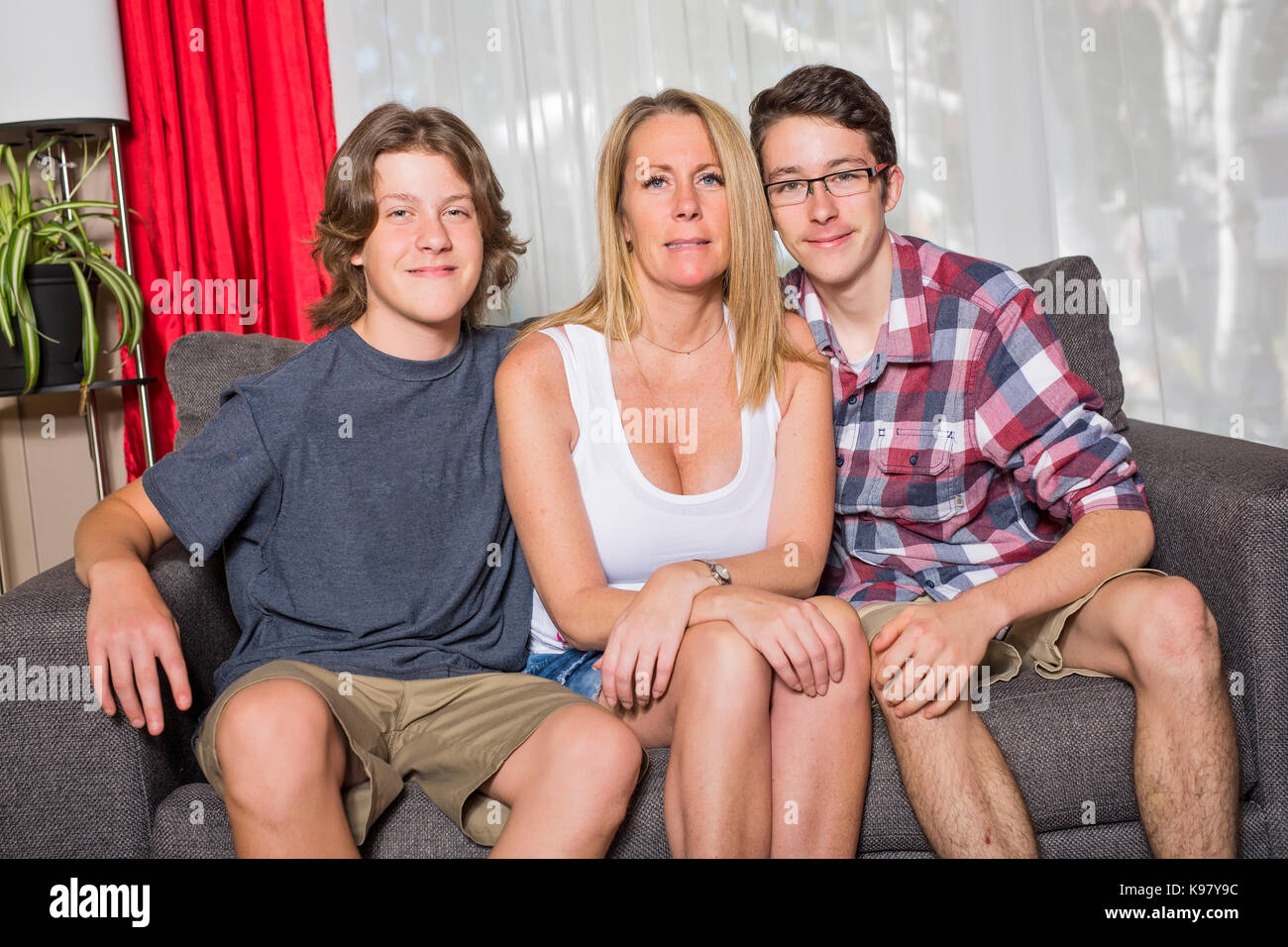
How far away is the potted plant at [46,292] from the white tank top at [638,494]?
1.24 meters

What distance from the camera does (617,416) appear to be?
4.98 feet

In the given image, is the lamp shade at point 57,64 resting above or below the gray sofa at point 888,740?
above

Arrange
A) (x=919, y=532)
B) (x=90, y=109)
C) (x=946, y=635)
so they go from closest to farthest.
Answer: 1. (x=946, y=635)
2. (x=919, y=532)
3. (x=90, y=109)

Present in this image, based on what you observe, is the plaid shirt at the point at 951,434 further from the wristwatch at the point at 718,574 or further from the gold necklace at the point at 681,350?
the wristwatch at the point at 718,574

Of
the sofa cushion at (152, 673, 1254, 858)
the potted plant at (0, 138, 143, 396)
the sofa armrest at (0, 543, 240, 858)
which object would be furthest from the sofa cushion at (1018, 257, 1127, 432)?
the potted plant at (0, 138, 143, 396)

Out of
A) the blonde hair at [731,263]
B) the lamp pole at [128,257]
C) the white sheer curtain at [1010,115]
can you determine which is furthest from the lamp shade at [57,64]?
the blonde hair at [731,263]

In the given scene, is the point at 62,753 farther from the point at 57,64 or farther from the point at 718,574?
the point at 57,64

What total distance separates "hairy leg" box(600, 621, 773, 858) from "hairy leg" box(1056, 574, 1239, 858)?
494 millimetres

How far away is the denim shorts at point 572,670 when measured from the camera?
4.83 feet

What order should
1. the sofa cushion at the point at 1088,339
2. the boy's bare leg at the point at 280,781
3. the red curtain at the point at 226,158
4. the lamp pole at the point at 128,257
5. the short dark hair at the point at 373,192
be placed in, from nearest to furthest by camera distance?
1. the boy's bare leg at the point at 280,781
2. the short dark hair at the point at 373,192
3. the sofa cushion at the point at 1088,339
4. the lamp pole at the point at 128,257
5. the red curtain at the point at 226,158

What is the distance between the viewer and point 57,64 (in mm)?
2186

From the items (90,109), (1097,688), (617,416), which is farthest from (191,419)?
(1097,688)

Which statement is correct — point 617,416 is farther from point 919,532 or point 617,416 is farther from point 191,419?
point 191,419

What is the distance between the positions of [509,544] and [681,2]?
1623 mm
